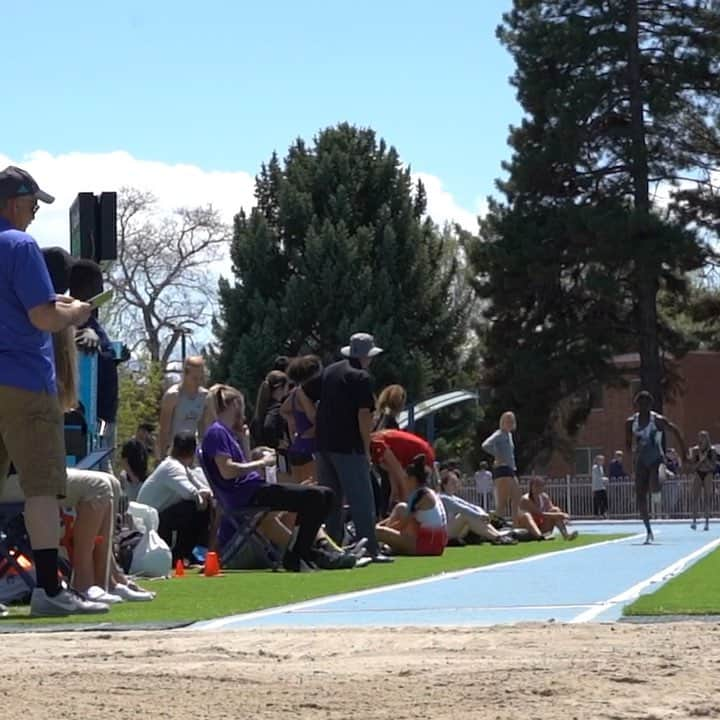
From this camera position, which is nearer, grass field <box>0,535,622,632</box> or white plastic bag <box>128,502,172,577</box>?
grass field <box>0,535,622,632</box>

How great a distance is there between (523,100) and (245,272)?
33.4 ft

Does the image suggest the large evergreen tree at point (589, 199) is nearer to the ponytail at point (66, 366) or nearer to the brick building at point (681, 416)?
the brick building at point (681, 416)

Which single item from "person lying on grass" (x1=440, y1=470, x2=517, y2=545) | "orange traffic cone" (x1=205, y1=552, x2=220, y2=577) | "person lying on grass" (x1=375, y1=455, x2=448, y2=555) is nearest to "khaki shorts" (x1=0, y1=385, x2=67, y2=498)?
"orange traffic cone" (x1=205, y1=552, x2=220, y2=577)

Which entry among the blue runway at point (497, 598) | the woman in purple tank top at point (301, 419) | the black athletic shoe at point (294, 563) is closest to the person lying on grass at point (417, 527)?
the woman in purple tank top at point (301, 419)

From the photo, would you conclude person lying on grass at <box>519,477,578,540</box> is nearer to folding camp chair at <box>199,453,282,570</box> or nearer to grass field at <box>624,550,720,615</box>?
folding camp chair at <box>199,453,282,570</box>

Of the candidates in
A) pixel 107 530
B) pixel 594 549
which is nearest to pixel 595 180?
pixel 594 549

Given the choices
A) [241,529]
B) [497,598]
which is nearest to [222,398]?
[241,529]

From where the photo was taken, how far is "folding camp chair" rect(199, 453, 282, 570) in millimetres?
14602

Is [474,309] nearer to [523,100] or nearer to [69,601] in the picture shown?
[523,100]

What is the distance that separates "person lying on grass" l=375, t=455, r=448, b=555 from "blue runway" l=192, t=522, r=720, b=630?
1291mm

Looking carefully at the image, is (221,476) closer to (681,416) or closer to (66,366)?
(66,366)

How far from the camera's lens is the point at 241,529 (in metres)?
14.9

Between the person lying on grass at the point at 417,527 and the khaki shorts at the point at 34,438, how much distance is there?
340 inches

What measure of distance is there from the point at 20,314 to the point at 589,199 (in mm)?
48649
